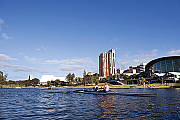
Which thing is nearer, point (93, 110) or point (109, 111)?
point (109, 111)

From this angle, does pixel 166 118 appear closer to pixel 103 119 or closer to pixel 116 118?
pixel 116 118

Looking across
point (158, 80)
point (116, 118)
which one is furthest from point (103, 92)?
point (158, 80)

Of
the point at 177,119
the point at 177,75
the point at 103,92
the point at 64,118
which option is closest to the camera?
the point at 177,119

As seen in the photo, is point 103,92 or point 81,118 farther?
point 103,92

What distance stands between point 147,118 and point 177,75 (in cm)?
18313

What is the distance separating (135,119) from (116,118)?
2024 millimetres

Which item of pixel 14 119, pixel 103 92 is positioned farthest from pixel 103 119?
pixel 103 92

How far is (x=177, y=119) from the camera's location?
19.4 meters

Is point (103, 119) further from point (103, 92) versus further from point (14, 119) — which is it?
point (103, 92)

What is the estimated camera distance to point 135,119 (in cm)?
1952

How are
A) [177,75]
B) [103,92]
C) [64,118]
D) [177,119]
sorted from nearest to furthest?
[177,119]
[64,118]
[103,92]
[177,75]

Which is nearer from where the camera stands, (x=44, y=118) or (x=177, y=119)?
(x=177, y=119)

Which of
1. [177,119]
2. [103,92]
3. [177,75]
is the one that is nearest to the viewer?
[177,119]

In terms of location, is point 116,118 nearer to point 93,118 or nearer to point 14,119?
point 93,118
